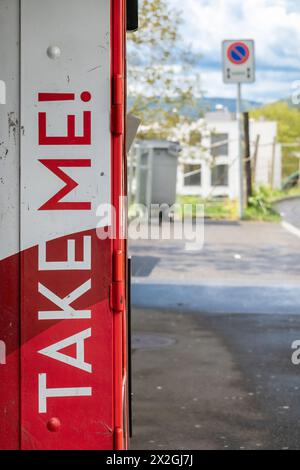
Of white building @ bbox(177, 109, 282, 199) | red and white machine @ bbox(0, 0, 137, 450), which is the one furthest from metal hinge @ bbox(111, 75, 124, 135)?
white building @ bbox(177, 109, 282, 199)

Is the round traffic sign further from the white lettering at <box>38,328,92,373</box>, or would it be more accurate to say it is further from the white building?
the white lettering at <box>38,328,92,373</box>

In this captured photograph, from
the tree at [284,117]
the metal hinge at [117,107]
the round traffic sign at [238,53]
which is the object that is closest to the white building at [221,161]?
the round traffic sign at [238,53]

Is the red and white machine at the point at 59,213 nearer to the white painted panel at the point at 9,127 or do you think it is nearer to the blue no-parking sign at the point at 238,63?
the white painted panel at the point at 9,127

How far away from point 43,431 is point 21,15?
160 centimetres

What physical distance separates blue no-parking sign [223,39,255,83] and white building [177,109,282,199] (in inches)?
116

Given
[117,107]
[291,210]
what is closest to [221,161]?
[291,210]

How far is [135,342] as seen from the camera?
917 cm

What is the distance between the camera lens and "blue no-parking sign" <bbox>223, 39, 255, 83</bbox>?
77.1ft

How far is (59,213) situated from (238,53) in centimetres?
2113

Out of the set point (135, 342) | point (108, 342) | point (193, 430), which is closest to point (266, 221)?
point (135, 342)

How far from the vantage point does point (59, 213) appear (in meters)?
Result: 3.44

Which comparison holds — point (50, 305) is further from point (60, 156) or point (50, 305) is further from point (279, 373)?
point (279, 373)

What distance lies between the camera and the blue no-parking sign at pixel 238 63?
2350 cm

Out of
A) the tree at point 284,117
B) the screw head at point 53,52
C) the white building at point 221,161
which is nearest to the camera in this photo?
the screw head at point 53,52
